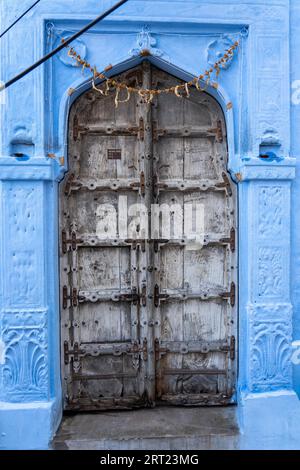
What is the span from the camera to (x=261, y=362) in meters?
2.60

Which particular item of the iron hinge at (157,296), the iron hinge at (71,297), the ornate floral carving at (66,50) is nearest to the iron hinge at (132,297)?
the iron hinge at (157,296)

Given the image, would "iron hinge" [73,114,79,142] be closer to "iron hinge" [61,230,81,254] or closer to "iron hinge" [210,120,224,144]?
"iron hinge" [61,230,81,254]

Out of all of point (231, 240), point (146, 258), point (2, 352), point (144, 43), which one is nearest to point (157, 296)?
point (146, 258)

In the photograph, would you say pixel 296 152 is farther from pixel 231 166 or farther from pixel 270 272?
pixel 270 272

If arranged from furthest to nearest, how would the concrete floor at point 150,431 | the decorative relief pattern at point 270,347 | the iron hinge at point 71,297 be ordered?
1. the iron hinge at point 71,297
2. the decorative relief pattern at point 270,347
3. the concrete floor at point 150,431

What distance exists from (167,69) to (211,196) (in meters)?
0.92

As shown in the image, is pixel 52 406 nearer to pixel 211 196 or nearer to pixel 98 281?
pixel 98 281

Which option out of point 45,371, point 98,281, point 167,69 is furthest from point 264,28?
point 45,371

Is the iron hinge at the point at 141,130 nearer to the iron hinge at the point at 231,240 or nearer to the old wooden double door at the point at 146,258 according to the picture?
the old wooden double door at the point at 146,258

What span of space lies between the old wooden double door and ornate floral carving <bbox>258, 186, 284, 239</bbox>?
0.25m

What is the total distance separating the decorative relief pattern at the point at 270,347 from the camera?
2586 mm

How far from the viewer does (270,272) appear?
260cm

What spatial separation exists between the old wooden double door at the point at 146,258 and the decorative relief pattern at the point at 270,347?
23 cm

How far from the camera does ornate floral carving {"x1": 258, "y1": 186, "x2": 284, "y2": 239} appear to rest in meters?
2.59
